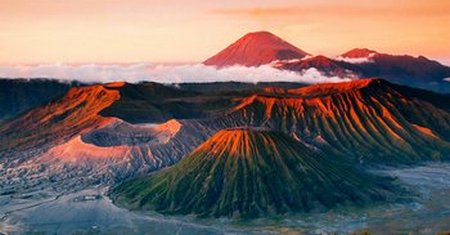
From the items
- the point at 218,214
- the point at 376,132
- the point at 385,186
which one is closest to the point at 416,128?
the point at 376,132

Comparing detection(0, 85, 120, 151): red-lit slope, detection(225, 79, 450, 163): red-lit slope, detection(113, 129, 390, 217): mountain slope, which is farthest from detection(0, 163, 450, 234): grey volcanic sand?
detection(0, 85, 120, 151): red-lit slope

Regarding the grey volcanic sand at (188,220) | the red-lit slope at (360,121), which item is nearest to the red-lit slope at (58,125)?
the red-lit slope at (360,121)

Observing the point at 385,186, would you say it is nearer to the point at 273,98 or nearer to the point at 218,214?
the point at 218,214

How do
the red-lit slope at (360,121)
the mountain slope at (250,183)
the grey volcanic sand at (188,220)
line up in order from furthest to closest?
the red-lit slope at (360,121) < the mountain slope at (250,183) < the grey volcanic sand at (188,220)

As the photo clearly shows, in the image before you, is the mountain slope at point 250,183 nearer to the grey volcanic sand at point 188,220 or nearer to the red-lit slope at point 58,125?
the grey volcanic sand at point 188,220

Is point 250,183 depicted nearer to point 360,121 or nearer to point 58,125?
point 360,121

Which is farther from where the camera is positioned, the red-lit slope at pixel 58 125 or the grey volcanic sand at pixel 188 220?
the red-lit slope at pixel 58 125

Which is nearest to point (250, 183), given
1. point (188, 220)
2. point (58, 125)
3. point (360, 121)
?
point (188, 220)
